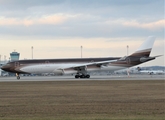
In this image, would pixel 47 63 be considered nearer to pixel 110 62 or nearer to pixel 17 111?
pixel 110 62

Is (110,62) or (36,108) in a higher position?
(110,62)

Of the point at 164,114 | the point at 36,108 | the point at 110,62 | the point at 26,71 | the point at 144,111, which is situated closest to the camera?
the point at 164,114

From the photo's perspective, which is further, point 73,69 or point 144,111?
point 73,69

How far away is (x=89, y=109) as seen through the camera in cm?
1714

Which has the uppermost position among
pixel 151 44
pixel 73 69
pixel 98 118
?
pixel 151 44

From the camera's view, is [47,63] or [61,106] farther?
[47,63]

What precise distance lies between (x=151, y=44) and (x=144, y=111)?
150 feet

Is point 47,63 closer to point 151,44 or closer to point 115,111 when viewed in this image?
point 151,44

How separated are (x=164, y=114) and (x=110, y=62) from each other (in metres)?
43.1

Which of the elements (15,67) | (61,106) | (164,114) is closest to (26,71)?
(15,67)

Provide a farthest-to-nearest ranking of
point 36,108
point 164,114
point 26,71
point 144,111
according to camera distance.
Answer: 1. point 26,71
2. point 36,108
3. point 144,111
4. point 164,114

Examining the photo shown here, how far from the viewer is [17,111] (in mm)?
16734

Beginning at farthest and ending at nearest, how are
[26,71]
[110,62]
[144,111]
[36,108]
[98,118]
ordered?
[26,71] → [110,62] → [36,108] → [144,111] → [98,118]

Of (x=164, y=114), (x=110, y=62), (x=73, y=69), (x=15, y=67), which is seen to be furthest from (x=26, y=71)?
(x=164, y=114)
